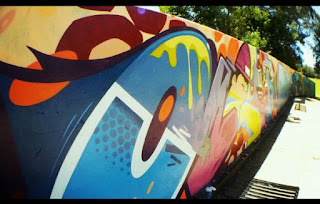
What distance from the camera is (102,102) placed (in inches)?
81.5

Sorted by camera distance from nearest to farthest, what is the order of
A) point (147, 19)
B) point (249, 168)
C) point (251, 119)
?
point (147, 19)
point (249, 168)
point (251, 119)

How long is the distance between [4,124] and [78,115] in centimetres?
50

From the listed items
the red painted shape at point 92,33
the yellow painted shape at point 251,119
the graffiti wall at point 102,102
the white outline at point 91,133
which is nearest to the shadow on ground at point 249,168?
the yellow painted shape at point 251,119

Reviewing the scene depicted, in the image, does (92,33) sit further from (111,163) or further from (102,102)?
(111,163)

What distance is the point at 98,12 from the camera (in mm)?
2004

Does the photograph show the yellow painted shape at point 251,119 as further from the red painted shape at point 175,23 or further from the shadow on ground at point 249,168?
the red painted shape at point 175,23

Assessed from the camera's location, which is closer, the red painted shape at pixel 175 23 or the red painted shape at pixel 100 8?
the red painted shape at pixel 100 8

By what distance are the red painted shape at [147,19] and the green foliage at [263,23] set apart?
12602 mm

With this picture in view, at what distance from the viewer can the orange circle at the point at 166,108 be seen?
8.92 ft

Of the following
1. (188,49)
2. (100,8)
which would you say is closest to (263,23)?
(188,49)

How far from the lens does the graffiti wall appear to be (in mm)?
1674

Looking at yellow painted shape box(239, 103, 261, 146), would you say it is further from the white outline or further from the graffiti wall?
the white outline

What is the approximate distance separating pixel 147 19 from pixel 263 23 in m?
23.0

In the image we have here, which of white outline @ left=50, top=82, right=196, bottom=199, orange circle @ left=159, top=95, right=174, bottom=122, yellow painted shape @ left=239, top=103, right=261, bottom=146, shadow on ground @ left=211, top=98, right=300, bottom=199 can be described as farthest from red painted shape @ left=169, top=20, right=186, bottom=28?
yellow painted shape @ left=239, top=103, right=261, bottom=146
